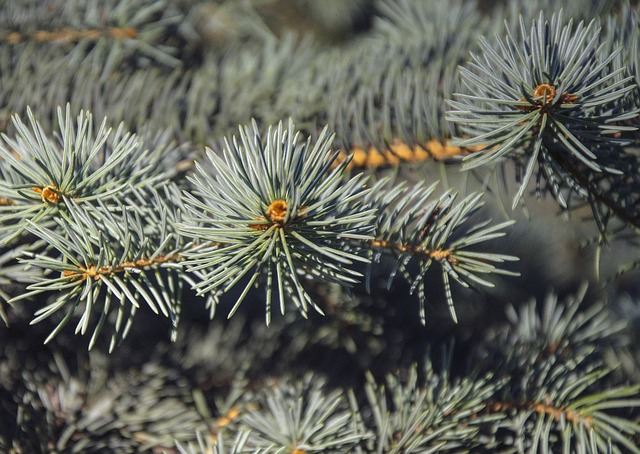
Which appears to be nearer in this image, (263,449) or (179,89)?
(263,449)

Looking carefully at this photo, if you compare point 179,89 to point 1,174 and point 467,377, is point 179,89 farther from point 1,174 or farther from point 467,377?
point 467,377

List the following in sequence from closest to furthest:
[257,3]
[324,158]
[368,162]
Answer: [324,158], [368,162], [257,3]

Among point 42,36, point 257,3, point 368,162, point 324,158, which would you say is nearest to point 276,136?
point 324,158

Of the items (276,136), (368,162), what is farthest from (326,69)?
(276,136)

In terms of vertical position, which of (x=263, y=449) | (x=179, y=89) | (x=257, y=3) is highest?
(x=257, y=3)

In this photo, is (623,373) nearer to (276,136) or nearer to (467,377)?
(467,377)

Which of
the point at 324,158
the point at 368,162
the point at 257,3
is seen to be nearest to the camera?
the point at 324,158

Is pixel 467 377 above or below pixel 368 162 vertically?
below
